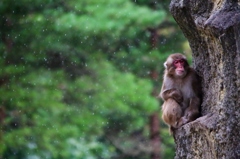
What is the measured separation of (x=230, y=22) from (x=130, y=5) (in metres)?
6.87

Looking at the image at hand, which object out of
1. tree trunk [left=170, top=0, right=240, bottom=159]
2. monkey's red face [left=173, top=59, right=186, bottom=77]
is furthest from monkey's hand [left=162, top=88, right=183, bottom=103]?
tree trunk [left=170, top=0, right=240, bottom=159]

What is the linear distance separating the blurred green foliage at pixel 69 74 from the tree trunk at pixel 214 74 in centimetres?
591

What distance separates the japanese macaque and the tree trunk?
9 centimetres

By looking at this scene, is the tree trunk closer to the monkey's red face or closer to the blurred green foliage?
the monkey's red face

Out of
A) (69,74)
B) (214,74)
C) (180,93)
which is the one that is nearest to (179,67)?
(180,93)

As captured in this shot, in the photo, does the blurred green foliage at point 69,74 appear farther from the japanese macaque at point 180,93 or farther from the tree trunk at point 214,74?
the tree trunk at point 214,74

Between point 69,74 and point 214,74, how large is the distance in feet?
24.0

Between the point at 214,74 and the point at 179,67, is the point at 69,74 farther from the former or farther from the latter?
the point at 214,74

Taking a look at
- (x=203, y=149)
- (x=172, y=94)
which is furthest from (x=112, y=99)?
(x=203, y=149)

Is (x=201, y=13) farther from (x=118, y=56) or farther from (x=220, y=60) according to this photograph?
(x=118, y=56)

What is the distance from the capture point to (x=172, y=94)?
5.56 m

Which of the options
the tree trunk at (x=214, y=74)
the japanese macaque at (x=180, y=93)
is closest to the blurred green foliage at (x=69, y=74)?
the japanese macaque at (x=180, y=93)

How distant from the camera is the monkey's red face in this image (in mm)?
5523

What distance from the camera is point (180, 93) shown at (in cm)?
555
